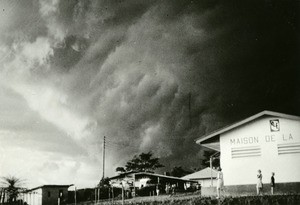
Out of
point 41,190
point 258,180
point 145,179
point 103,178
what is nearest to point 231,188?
point 258,180

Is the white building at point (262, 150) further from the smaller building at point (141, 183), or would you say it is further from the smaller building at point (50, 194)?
the smaller building at point (50, 194)

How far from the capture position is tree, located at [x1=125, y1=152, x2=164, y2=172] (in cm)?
8756

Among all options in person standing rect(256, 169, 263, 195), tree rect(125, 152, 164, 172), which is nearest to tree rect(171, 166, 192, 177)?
tree rect(125, 152, 164, 172)

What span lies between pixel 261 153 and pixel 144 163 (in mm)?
65715

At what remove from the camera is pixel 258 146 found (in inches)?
954

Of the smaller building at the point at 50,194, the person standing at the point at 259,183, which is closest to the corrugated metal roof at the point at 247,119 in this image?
the person standing at the point at 259,183

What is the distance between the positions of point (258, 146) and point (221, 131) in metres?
2.65

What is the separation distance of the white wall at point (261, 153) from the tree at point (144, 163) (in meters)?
63.4

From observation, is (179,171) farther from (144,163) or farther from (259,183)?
(259,183)

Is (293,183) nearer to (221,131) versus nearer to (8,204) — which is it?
(221,131)

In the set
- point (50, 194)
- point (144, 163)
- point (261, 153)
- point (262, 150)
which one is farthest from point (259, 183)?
point (144, 163)

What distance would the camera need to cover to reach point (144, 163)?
88312mm

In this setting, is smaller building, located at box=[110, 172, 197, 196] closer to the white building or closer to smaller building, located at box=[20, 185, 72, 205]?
smaller building, located at box=[20, 185, 72, 205]

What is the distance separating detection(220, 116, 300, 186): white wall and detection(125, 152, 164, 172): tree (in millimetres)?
63425
